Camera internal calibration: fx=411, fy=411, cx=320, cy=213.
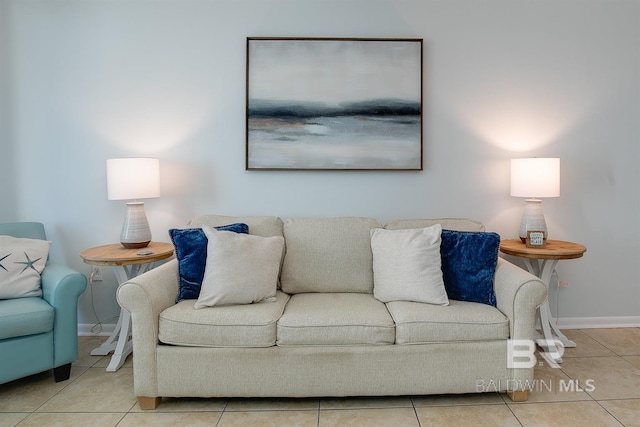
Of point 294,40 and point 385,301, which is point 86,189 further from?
point 385,301

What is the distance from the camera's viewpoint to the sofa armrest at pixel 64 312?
226 cm

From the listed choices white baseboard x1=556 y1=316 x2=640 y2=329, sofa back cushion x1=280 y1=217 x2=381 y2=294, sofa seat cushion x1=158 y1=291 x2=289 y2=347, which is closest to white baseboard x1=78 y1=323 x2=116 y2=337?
sofa seat cushion x1=158 y1=291 x2=289 y2=347

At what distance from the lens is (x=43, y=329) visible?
221cm

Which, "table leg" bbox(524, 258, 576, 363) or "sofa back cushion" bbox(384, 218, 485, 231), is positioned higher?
"sofa back cushion" bbox(384, 218, 485, 231)

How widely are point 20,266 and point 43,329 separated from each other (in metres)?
0.45

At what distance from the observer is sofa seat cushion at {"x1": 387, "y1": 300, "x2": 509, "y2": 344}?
2.04 m

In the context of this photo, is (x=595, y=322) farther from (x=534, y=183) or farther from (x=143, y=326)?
(x=143, y=326)

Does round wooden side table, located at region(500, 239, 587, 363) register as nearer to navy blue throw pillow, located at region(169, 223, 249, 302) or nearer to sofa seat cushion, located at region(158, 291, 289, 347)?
sofa seat cushion, located at region(158, 291, 289, 347)

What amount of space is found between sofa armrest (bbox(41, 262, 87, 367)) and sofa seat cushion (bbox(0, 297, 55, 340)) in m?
0.04

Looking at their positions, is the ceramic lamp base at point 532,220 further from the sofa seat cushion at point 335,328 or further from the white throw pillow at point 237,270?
the white throw pillow at point 237,270

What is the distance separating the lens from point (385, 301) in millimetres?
2354

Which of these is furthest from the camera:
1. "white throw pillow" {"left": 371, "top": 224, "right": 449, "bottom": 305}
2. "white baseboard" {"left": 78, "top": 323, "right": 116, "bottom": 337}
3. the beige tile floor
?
"white baseboard" {"left": 78, "top": 323, "right": 116, "bottom": 337}

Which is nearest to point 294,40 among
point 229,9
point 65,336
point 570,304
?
point 229,9

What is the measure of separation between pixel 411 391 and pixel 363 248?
0.88 m
